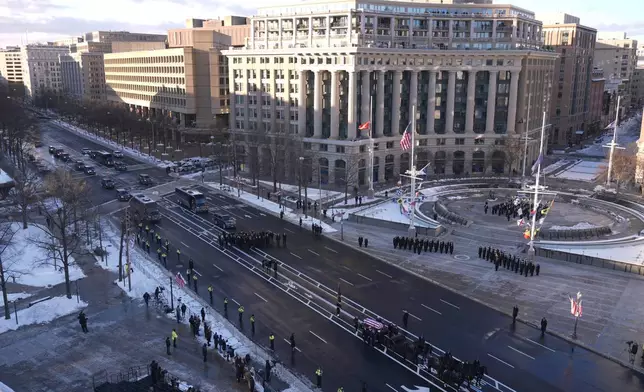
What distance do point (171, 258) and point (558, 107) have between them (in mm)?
116670

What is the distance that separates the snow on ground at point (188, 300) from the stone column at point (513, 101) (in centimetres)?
6732

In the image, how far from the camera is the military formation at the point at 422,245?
52.6 metres

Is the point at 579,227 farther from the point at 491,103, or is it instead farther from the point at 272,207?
the point at 491,103

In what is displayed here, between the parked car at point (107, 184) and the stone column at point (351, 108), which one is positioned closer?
the parked car at point (107, 184)

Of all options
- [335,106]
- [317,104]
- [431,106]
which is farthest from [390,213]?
[431,106]

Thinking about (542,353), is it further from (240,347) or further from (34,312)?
(34,312)

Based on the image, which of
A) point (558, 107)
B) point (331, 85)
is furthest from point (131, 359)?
point (558, 107)

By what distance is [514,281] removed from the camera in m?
45.3

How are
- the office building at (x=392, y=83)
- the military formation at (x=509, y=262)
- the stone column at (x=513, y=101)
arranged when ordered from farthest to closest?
the stone column at (x=513, y=101)
the office building at (x=392, y=83)
the military formation at (x=509, y=262)

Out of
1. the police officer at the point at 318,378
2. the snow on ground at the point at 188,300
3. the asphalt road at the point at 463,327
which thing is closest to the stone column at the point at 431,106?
the asphalt road at the point at 463,327

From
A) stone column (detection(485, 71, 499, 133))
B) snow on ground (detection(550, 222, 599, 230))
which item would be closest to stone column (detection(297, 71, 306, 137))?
stone column (detection(485, 71, 499, 133))

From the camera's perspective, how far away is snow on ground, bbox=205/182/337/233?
63406mm

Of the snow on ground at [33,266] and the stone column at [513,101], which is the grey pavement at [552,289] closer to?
the snow on ground at [33,266]

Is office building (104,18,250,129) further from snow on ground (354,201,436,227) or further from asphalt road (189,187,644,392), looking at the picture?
asphalt road (189,187,644,392)
